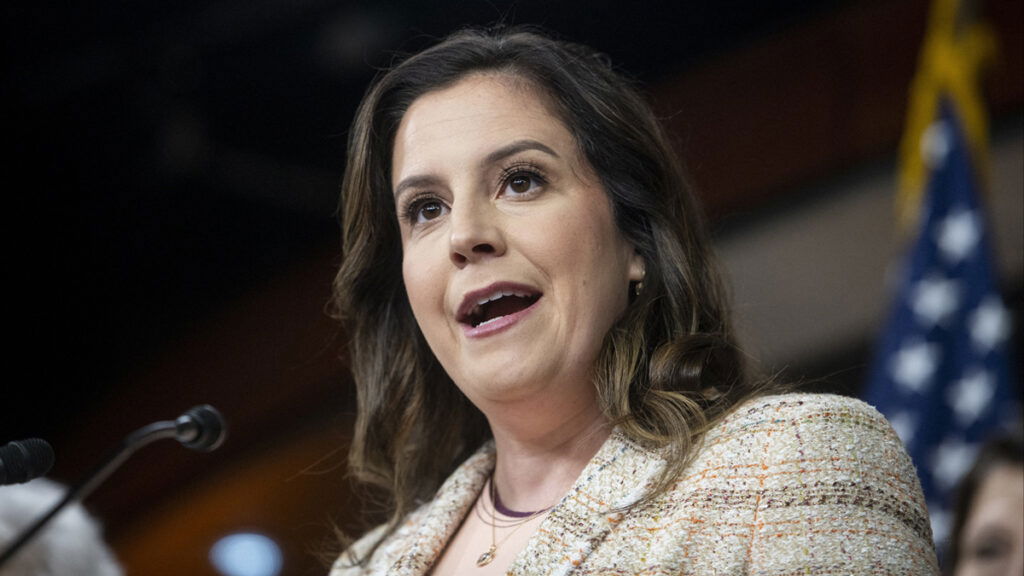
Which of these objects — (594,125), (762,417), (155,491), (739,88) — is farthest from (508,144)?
(155,491)

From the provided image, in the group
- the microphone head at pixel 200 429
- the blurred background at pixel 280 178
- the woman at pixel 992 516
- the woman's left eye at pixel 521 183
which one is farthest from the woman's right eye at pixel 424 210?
the blurred background at pixel 280 178

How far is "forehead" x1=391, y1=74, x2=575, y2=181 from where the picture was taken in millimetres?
1638

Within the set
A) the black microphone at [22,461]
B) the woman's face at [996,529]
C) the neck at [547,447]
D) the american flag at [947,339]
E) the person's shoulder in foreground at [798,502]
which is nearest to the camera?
the person's shoulder in foreground at [798,502]

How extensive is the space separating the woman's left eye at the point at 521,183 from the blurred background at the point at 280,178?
1.64 meters

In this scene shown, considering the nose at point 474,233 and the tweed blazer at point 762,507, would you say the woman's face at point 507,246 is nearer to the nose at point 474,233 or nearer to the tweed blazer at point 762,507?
the nose at point 474,233

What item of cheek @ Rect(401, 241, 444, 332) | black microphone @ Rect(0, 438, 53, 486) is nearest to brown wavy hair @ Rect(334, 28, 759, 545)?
cheek @ Rect(401, 241, 444, 332)

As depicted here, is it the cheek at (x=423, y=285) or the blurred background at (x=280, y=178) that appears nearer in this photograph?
the cheek at (x=423, y=285)

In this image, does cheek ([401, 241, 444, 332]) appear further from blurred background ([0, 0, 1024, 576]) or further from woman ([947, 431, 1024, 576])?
blurred background ([0, 0, 1024, 576])

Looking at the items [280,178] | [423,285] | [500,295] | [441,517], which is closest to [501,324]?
[500,295]

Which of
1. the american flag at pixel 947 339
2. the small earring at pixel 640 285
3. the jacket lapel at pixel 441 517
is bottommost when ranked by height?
the american flag at pixel 947 339

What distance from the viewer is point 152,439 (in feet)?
4.92

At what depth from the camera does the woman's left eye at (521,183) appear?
1.60 m

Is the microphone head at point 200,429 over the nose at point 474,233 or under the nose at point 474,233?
under

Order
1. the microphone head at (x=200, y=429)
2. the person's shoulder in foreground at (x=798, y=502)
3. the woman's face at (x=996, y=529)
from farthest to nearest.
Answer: the woman's face at (x=996, y=529) → the microphone head at (x=200, y=429) → the person's shoulder in foreground at (x=798, y=502)
